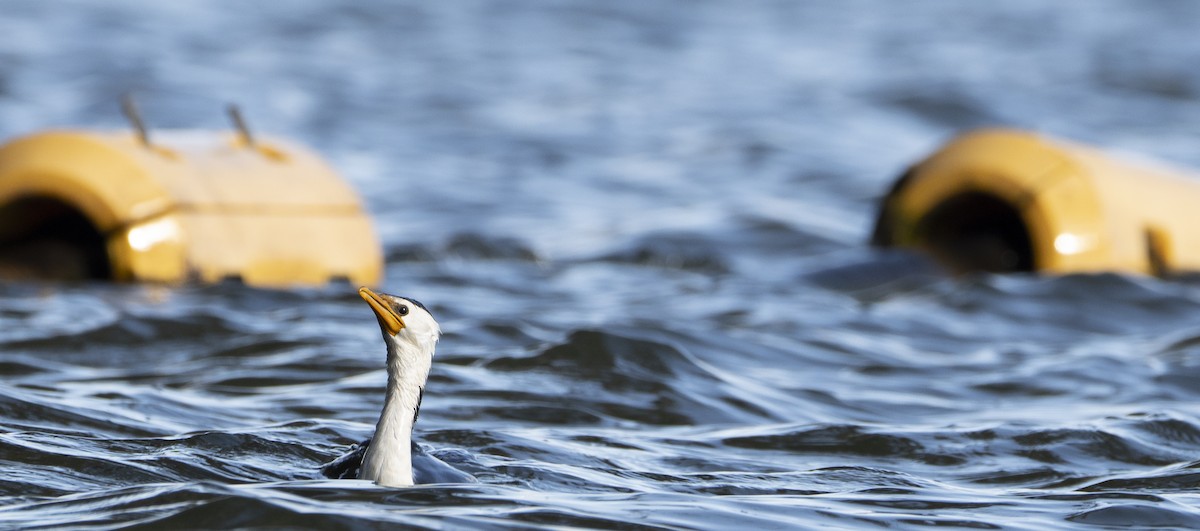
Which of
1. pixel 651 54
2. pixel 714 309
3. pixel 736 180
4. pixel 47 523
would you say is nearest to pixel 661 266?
pixel 714 309

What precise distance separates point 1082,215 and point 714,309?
2.30 meters

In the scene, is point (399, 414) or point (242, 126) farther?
point (242, 126)

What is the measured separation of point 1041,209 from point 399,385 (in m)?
6.55

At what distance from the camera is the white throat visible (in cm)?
525

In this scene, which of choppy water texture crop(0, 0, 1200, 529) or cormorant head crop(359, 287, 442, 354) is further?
choppy water texture crop(0, 0, 1200, 529)

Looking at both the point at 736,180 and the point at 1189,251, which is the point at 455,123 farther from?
the point at 1189,251

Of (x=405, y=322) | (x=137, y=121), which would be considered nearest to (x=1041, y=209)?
(x=137, y=121)

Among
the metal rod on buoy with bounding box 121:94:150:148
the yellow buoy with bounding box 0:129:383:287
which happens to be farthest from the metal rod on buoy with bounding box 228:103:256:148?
the metal rod on buoy with bounding box 121:94:150:148

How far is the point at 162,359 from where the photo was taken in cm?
838

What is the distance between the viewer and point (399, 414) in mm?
5258

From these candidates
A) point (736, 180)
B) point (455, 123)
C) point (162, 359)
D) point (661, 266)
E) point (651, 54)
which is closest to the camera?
point (162, 359)

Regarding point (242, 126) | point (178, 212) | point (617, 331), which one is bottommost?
point (617, 331)

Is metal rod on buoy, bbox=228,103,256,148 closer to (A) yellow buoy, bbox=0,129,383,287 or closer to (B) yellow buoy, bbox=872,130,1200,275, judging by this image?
(A) yellow buoy, bbox=0,129,383,287

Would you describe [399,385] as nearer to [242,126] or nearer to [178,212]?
[178,212]
